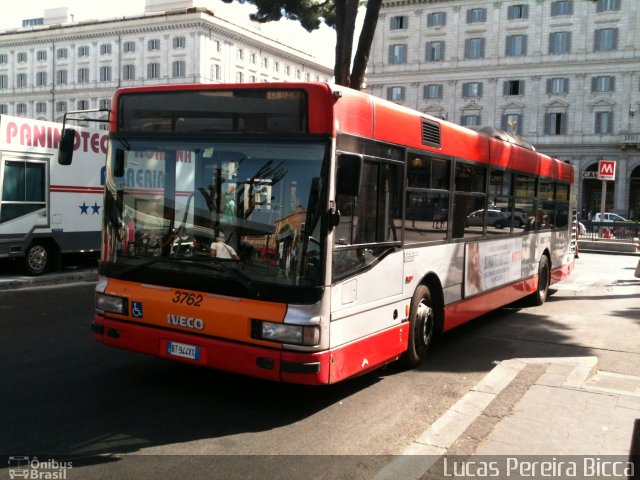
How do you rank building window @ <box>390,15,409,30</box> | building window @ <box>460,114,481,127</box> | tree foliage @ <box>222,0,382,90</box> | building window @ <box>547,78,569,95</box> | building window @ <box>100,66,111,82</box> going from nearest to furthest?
tree foliage @ <box>222,0,382,90</box> < building window @ <box>547,78,569,95</box> < building window @ <box>460,114,481,127</box> < building window @ <box>390,15,409,30</box> < building window @ <box>100,66,111,82</box>

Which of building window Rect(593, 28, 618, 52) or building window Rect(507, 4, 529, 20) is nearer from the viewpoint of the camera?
building window Rect(593, 28, 618, 52)

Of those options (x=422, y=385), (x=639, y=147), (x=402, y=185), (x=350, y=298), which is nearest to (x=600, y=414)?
(x=422, y=385)

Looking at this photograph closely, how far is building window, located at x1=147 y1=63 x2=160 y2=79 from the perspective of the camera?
272ft

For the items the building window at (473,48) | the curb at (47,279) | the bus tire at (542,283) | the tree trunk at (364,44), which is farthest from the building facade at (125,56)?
the bus tire at (542,283)

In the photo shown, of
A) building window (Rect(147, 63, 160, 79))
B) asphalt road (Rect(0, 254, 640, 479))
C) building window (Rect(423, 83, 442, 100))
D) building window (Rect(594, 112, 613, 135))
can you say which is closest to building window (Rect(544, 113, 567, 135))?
building window (Rect(594, 112, 613, 135))

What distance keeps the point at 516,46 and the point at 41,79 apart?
212 feet

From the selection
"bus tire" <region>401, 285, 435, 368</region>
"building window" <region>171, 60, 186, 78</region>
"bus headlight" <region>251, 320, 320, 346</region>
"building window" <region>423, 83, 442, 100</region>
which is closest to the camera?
"bus headlight" <region>251, 320, 320, 346</region>

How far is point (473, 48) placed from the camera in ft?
226

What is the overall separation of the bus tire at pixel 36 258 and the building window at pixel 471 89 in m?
61.8

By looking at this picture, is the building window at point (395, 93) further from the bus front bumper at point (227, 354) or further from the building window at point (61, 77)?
the bus front bumper at point (227, 354)

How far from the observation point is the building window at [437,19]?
69812mm

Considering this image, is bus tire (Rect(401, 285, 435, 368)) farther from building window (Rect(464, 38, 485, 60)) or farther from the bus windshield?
building window (Rect(464, 38, 485, 60))

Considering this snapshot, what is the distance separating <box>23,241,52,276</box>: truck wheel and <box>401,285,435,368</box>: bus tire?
9.46 metres

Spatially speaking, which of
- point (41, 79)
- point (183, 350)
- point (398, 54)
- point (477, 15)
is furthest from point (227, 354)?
point (41, 79)
